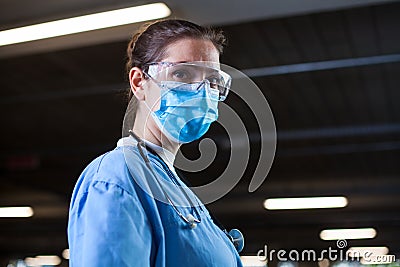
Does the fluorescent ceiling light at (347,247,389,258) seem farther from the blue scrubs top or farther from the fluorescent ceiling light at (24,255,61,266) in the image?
the fluorescent ceiling light at (24,255,61,266)

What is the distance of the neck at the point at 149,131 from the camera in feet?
3.39

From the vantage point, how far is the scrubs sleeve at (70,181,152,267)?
797mm

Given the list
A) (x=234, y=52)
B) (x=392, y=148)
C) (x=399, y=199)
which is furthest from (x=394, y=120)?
(x=234, y=52)

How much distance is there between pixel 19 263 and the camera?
290 inches

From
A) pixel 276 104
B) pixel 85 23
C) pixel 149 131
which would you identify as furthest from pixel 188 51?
pixel 276 104

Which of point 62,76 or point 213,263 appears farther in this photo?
point 62,76

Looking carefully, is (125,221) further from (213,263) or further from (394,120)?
(394,120)

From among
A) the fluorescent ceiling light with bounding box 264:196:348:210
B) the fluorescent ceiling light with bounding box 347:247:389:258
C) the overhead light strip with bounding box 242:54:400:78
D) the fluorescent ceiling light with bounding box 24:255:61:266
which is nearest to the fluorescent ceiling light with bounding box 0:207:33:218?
the fluorescent ceiling light with bounding box 24:255:61:266

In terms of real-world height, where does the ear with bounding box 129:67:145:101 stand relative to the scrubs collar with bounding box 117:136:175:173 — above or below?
above

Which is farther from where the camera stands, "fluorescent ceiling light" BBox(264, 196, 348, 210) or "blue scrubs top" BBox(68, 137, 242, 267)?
"fluorescent ceiling light" BBox(264, 196, 348, 210)

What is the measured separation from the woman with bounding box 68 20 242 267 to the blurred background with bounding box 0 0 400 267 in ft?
3.20

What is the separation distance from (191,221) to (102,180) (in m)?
0.14

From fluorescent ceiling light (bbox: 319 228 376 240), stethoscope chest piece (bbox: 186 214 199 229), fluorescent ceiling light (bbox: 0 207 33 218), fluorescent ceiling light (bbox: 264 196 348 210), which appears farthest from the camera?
fluorescent ceiling light (bbox: 0 207 33 218)

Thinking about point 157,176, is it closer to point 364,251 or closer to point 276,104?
point 364,251
